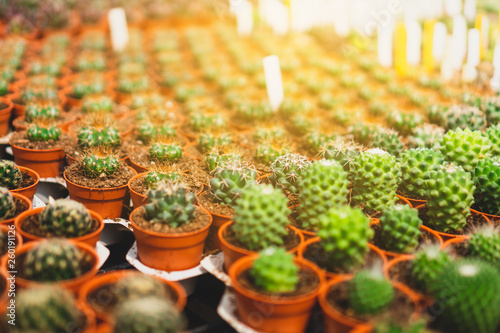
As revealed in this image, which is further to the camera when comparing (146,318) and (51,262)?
(51,262)

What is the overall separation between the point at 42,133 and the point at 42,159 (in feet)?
Answer: 0.92

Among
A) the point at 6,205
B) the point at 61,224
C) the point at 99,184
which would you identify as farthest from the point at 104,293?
the point at 99,184

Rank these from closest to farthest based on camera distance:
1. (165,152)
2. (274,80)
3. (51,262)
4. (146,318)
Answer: (146,318), (51,262), (165,152), (274,80)

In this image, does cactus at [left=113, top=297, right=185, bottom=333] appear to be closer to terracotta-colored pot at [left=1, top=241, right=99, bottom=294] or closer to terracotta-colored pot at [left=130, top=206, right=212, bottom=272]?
terracotta-colored pot at [left=1, top=241, right=99, bottom=294]

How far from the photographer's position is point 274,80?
5.25 meters

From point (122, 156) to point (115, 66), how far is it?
375cm

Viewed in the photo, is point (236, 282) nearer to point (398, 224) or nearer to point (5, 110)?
point (398, 224)

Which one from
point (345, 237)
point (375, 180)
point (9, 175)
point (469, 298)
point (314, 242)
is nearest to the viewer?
point (469, 298)

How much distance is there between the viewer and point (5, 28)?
27.0ft

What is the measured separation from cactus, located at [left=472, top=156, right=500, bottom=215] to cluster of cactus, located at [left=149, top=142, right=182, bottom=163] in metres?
2.49

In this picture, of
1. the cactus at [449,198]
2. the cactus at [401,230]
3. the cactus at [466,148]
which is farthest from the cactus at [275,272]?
the cactus at [466,148]

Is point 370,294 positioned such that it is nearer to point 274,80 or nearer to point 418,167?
point 418,167

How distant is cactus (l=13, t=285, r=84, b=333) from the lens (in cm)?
205

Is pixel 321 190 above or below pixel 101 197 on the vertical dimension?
above
